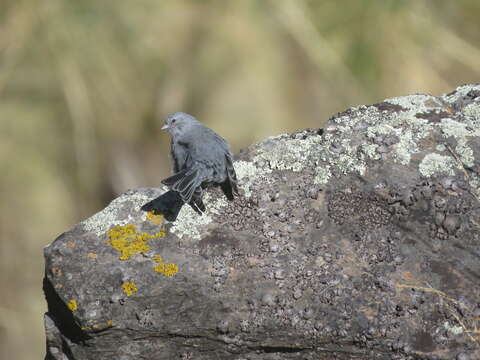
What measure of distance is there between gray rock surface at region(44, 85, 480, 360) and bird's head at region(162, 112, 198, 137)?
2.83ft

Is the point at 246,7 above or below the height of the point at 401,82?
above

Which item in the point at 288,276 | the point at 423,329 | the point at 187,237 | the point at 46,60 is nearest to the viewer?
the point at 423,329

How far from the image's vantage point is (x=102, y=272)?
2588 millimetres

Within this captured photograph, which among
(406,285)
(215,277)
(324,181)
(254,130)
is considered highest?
(254,130)

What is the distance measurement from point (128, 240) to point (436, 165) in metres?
1.43

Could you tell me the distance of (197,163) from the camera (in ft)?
10.2

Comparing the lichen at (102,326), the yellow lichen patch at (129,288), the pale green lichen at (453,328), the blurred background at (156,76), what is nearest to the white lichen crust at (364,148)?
the yellow lichen patch at (129,288)

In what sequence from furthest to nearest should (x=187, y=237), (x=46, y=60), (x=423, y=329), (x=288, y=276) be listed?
(x=46, y=60) < (x=187, y=237) < (x=288, y=276) < (x=423, y=329)

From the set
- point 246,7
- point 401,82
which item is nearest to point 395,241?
point 401,82

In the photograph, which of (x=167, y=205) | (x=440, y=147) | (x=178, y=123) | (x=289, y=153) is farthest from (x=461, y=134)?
(x=178, y=123)

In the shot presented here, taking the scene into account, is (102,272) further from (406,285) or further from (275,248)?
(406,285)

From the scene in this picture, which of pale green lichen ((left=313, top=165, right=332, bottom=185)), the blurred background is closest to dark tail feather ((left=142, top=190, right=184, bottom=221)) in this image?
pale green lichen ((left=313, top=165, right=332, bottom=185))

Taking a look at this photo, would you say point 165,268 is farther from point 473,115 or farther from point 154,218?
point 473,115

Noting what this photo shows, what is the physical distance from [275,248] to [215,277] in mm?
291
